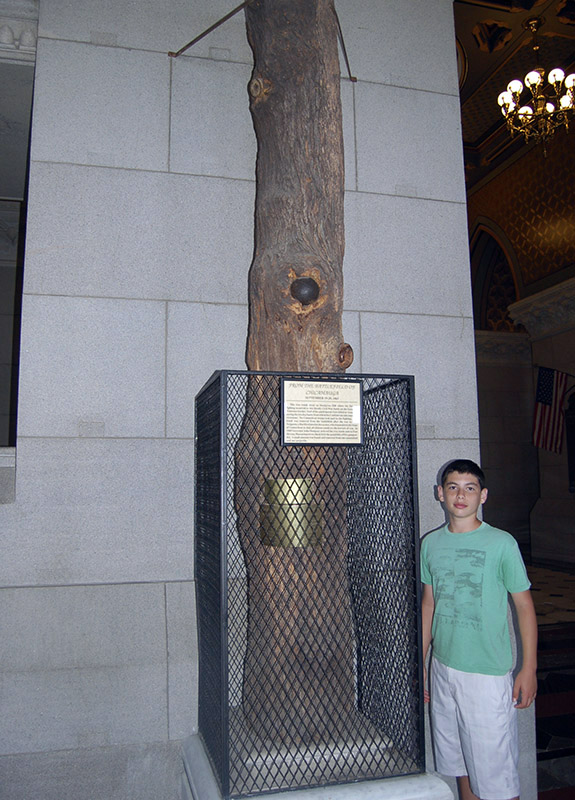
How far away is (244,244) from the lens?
12.9 ft

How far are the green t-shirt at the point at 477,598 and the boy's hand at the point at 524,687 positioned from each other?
0.24ft

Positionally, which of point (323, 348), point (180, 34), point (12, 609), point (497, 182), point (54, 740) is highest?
point (497, 182)

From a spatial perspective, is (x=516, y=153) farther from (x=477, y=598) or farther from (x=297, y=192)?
(x=477, y=598)

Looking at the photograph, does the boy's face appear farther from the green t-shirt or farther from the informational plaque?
the informational plaque

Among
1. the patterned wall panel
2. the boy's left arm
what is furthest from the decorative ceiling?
the boy's left arm

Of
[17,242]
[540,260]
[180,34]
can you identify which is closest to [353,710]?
[180,34]

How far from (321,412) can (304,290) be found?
605 mm

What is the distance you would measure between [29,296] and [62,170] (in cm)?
82

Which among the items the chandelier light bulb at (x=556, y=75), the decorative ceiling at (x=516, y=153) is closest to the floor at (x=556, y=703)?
the decorative ceiling at (x=516, y=153)

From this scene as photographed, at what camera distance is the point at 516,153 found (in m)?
13.5

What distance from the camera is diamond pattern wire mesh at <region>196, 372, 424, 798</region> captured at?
2529 mm

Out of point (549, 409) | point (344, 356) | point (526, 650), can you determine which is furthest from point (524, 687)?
point (549, 409)

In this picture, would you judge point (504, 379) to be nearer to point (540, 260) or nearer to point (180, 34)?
point (540, 260)

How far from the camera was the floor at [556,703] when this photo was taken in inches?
161
